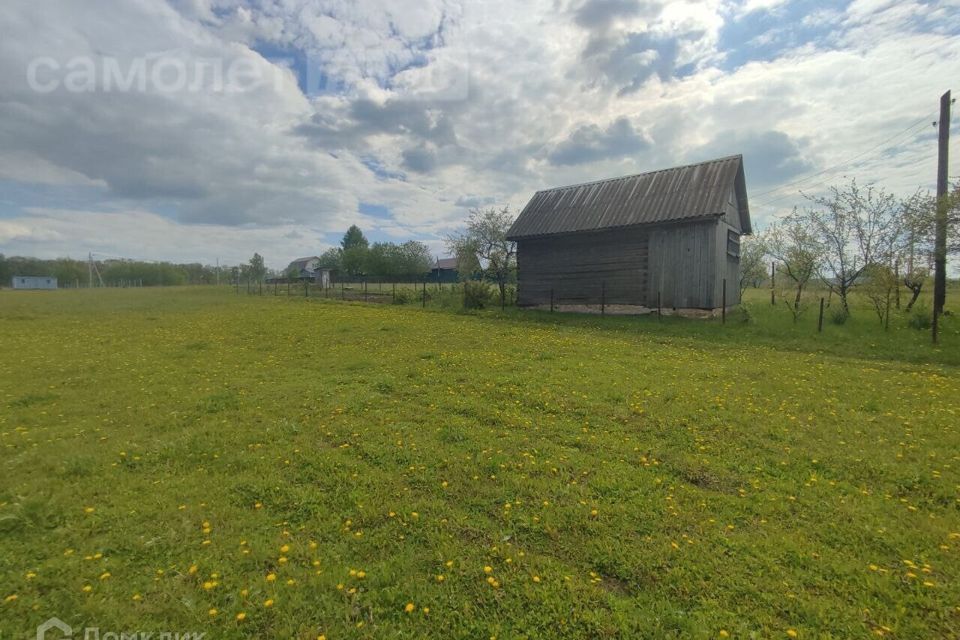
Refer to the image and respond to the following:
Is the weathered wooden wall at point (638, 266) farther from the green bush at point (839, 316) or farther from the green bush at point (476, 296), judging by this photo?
the green bush at point (839, 316)

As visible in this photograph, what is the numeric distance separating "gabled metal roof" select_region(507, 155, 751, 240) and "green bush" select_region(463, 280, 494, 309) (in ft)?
10.9

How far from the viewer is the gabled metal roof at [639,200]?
17.2 m

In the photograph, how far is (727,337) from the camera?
44.6ft

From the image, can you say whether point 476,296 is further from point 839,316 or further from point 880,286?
point 880,286

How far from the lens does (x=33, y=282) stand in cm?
7712

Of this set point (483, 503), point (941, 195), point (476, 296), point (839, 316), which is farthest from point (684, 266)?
point (483, 503)

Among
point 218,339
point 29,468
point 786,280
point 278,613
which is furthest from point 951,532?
point 786,280

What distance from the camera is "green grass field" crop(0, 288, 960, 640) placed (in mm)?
2727

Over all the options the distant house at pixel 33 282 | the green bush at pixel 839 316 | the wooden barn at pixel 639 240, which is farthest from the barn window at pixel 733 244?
the distant house at pixel 33 282

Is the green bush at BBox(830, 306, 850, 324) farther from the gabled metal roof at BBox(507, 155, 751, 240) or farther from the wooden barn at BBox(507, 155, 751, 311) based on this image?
the gabled metal roof at BBox(507, 155, 751, 240)

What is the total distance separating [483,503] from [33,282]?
112064 millimetres

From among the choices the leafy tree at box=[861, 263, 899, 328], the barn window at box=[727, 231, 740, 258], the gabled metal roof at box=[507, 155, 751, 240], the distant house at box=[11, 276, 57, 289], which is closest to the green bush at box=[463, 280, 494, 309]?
the gabled metal roof at box=[507, 155, 751, 240]

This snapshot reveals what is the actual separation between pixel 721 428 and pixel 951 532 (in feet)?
7.73

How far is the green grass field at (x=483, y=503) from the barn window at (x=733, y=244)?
1193 cm
